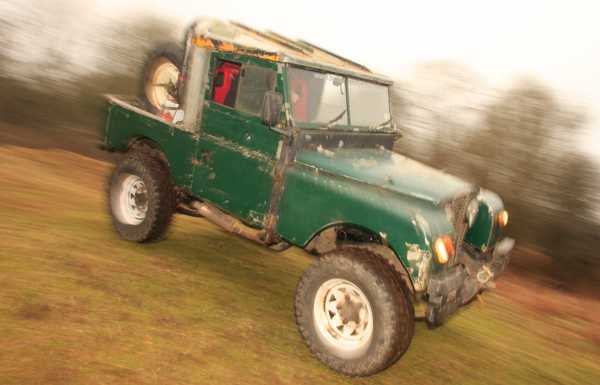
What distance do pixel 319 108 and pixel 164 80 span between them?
1927 mm

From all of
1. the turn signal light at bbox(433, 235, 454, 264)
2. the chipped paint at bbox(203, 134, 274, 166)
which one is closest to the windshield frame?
the chipped paint at bbox(203, 134, 274, 166)

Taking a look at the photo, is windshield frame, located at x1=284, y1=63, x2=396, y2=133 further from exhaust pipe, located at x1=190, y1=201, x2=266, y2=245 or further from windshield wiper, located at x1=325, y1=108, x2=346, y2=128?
exhaust pipe, located at x1=190, y1=201, x2=266, y2=245

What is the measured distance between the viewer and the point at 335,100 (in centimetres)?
424

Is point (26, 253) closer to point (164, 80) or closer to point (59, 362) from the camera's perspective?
point (59, 362)

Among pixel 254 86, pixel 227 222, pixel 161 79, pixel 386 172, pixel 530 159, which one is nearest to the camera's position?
pixel 386 172

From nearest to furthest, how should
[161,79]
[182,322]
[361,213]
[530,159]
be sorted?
[361,213] → [182,322] → [161,79] → [530,159]

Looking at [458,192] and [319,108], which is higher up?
[319,108]

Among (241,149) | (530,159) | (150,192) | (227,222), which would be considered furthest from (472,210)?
(530,159)

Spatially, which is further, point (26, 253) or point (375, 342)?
point (26, 253)

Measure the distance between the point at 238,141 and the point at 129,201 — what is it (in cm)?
172

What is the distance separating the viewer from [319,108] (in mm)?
4082

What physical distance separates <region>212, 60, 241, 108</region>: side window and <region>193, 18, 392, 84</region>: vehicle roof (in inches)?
5.9

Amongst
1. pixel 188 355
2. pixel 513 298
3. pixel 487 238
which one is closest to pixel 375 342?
pixel 188 355

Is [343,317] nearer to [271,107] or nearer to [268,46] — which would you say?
[271,107]
